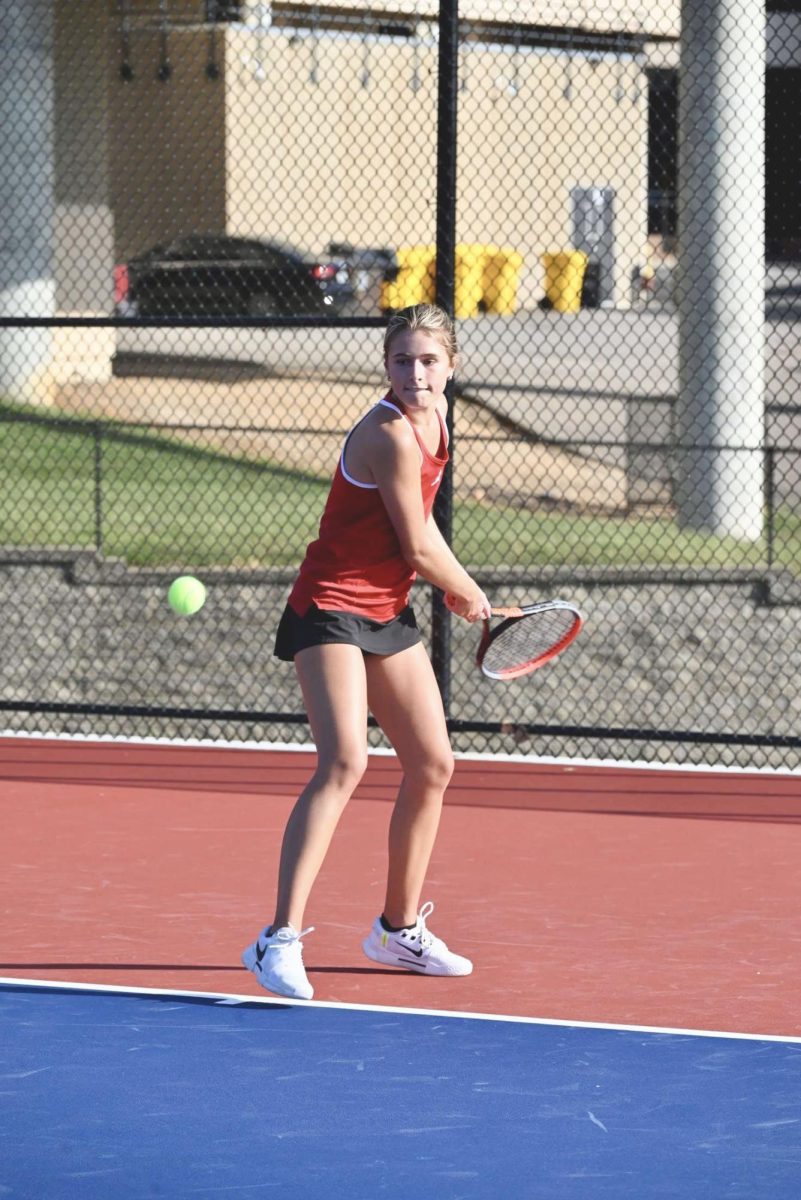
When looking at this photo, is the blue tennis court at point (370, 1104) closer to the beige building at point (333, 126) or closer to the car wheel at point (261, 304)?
the car wheel at point (261, 304)

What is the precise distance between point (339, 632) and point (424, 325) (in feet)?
2.77

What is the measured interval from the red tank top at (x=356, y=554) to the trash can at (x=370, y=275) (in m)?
19.1

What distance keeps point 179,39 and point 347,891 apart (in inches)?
951

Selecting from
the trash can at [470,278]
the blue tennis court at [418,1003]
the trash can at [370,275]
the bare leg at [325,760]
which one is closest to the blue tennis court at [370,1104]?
the blue tennis court at [418,1003]

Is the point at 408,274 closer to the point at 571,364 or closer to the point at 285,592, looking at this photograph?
the point at 571,364

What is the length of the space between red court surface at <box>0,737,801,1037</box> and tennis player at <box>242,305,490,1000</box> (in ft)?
1.47

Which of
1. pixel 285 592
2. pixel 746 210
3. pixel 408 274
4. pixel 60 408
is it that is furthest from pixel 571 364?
pixel 285 592

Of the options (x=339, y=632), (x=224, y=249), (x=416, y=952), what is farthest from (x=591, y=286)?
(x=339, y=632)

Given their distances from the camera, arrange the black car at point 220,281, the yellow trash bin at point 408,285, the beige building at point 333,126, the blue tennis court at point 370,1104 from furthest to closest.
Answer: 1. the beige building at point 333,126
2. the black car at point 220,281
3. the yellow trash bin at point 408,285
4. the blue tennis court at point 370,1104

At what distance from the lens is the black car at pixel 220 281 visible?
26047mm

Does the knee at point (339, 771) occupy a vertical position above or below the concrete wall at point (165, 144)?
below

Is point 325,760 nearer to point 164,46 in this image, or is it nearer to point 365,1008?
point 365,1008

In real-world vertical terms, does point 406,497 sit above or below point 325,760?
above

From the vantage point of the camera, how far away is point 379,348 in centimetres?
2275
